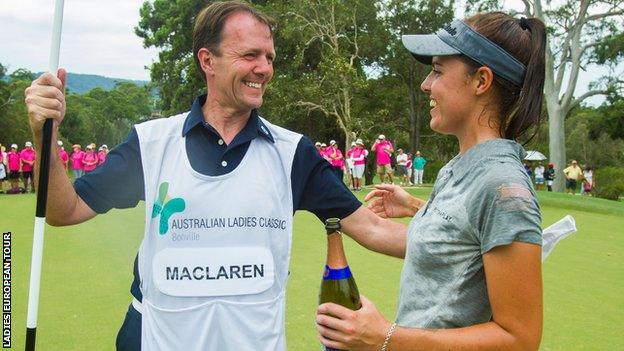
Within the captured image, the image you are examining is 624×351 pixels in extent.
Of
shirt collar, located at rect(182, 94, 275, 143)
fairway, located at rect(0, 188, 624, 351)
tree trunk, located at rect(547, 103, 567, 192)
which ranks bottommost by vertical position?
fairway, located at rect(0, 188, 624, 351)

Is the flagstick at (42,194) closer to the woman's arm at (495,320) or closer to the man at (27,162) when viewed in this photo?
the woman's arm at (495,320)

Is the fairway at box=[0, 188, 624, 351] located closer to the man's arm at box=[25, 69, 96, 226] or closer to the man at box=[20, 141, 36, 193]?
the man's arm at box=[25, 69, 96, 226]

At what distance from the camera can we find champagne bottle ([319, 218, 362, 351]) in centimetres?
216

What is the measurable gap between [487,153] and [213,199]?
44.4 inches

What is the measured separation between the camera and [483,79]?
2.07m

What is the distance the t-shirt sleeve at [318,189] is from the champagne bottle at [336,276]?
729mm

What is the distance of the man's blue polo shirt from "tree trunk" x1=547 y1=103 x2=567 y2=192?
31746mm

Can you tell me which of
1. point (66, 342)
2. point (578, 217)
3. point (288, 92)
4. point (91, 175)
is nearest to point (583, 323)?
point (66, 342)

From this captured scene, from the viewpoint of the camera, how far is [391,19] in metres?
41.3

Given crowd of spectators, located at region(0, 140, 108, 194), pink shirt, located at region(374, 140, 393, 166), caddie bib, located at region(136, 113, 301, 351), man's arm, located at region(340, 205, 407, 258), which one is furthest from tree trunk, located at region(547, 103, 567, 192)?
caddie bib, located at region(136, 113, 301, 351)

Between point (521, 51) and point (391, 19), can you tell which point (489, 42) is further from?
point (391, 19)

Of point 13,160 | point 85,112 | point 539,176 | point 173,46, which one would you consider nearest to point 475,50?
point 13,160

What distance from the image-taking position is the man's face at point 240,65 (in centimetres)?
290

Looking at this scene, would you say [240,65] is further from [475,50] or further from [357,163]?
[357,163]
